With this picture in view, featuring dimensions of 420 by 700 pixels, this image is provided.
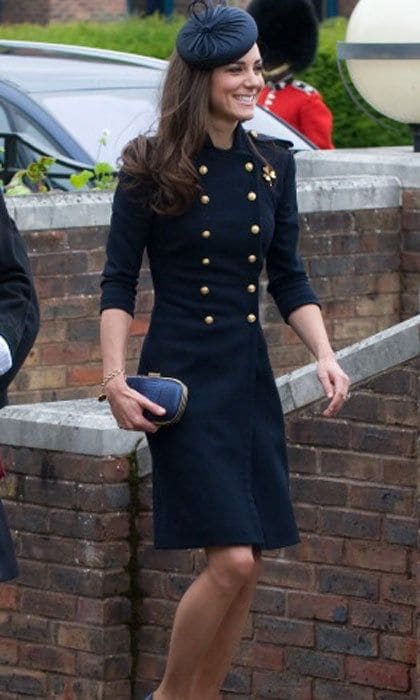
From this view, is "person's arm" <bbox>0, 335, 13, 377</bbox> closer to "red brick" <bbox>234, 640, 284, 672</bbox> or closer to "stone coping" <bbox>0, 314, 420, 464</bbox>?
"stone coping" <bbox>0, 314, 420, 464</bbox>

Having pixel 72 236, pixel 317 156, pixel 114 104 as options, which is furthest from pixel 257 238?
pixel 114 104

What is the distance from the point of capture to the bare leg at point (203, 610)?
16.2ft

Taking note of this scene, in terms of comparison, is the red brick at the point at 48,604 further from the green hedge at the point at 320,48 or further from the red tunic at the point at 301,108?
the green hedge at the point at 320,48

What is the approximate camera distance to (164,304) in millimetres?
5047

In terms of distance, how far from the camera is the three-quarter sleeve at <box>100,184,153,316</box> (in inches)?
197

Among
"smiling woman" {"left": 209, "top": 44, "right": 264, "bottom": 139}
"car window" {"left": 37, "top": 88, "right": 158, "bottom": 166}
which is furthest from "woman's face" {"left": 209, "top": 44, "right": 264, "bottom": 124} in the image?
"car window" {"left": 37, "top": 88, "right": 158, "bottom": 166}

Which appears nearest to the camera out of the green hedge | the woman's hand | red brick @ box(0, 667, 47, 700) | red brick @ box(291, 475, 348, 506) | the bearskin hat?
the woman's hand

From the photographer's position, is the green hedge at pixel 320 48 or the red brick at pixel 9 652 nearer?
the red brick at pixel 9 652

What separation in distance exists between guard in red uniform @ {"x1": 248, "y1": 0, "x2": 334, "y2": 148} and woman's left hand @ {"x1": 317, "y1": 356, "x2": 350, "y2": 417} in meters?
5.54

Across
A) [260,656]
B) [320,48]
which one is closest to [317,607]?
[260,656]

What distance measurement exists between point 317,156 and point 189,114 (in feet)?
11.4

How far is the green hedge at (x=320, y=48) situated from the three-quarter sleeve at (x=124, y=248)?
10288mm

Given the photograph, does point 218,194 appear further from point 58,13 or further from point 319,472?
point 58,13

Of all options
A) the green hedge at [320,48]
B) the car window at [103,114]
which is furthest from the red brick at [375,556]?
the green hedge at [320,48]
